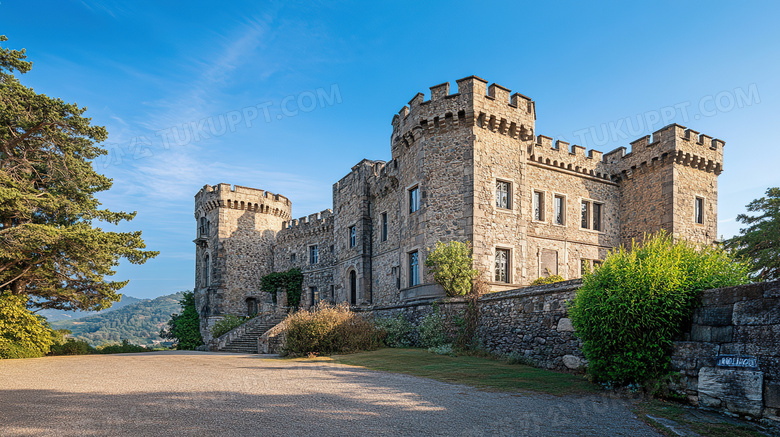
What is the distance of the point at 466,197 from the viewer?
1844cm

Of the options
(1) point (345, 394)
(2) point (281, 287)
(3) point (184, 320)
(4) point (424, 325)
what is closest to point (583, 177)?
(4) point (424, 325)

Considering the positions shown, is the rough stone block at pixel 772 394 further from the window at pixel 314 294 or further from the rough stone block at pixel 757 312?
the window at pixel 314 294

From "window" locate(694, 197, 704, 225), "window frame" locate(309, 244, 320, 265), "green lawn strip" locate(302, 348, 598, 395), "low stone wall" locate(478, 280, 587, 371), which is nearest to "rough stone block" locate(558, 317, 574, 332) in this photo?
"low stone wall" locate(478, 280, 587, 371)

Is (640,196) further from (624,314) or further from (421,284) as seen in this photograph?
(624,314)

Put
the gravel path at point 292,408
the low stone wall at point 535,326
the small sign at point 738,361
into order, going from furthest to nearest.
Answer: the low stone wall at point 535,326, the small sign at point 738,361, the gravel path at point 292,408

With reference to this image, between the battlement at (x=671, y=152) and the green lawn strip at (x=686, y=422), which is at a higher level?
the battlement at (x=671, y=152)

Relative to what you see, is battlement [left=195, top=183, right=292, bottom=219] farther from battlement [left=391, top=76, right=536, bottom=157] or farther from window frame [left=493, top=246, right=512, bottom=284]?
window frame [left=493, top=246, right=512, bottom=284]

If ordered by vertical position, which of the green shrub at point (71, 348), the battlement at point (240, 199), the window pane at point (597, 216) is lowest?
the green shrub at point (71, 348)

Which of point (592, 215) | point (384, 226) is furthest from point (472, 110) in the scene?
point (592, 215)

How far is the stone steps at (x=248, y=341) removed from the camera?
21473mm

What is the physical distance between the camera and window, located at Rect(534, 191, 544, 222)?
2198cm

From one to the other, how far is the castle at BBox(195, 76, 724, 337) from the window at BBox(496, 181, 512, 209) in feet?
0.14

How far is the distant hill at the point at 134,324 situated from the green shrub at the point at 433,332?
8863cm

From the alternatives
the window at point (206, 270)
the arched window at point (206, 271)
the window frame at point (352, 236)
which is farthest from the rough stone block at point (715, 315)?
the window at point (206, 270)
